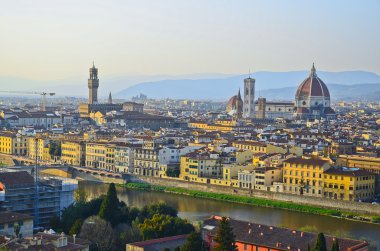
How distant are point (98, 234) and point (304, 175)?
35.3ft

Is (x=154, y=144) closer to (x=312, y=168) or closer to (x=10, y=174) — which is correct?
(x=312, y=168)

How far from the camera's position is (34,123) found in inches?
2141

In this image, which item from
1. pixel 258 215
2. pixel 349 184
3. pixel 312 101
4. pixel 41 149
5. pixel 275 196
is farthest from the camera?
pixel 312 101

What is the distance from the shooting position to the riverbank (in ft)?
71.5

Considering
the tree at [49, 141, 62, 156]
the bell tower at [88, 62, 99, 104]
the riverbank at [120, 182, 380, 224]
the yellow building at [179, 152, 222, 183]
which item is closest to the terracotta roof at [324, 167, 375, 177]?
the riverbank at [120, 182, 380, 224]

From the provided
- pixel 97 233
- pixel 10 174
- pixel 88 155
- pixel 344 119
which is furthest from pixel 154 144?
pixel 344 119

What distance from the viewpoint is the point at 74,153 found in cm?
3438

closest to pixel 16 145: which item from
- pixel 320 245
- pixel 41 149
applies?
Result: pixel 41 149

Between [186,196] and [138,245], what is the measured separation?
38.3 ft

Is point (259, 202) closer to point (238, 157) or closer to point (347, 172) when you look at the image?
point (347, 172)

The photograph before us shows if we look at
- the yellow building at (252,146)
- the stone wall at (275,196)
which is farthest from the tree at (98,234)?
the yellow building at (252,146)

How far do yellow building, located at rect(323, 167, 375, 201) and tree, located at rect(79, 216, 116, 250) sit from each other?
990 centimetres

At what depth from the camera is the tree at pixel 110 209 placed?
672 inches

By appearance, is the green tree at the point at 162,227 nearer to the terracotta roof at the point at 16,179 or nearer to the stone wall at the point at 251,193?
the terracotta roof at the point at 16,179
